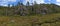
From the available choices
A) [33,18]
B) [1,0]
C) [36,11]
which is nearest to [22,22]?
[33,18]

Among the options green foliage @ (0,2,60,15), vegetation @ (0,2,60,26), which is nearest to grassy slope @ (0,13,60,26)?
vegetation @ (0,2,60,26)

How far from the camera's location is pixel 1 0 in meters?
4.07

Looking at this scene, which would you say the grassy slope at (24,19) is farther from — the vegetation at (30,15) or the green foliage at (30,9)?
the green foliage at (30,9)

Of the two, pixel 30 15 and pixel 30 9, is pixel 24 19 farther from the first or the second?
pixel 30 9

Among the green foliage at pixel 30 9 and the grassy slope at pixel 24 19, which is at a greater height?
the green foliage at pixel 30 9

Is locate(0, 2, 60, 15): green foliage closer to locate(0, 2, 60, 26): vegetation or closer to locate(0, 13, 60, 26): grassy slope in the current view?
locate(0, 2, 60, 26): vegetation

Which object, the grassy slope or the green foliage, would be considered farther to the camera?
the green foliage

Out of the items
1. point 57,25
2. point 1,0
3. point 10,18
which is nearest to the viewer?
point 57,25

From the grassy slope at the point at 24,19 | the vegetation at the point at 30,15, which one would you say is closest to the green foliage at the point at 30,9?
the vegetation at the point at 30,15

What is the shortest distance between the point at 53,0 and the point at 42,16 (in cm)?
47

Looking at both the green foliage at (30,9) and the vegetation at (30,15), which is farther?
the green foliage at (30,9)

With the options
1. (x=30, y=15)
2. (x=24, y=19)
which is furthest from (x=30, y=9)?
(x=24, y=19)

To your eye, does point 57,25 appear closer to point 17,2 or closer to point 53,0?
point 53,0

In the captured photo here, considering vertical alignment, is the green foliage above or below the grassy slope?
above
